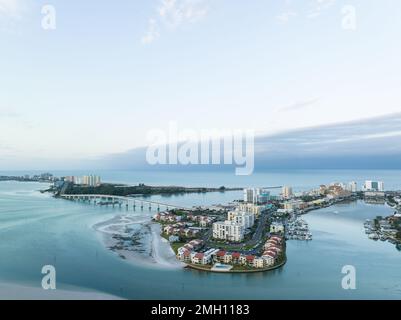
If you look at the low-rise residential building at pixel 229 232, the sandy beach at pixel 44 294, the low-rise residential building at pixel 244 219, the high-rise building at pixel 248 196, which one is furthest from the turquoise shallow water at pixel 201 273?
the high-rise building at pixel 248 196

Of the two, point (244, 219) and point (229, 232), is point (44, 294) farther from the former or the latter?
point (244, 219)

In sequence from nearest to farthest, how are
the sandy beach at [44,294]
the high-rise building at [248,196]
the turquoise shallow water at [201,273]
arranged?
the sandy beach at [44,294]
the turquoise shallow water at [201,273]
the high-rise building at [248,196]

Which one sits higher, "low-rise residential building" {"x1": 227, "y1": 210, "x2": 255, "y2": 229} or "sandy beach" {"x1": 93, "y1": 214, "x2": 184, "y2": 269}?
"low-rise residential building" {"x1": 227, "y1": 210, "x2": 255, "y2": 229}

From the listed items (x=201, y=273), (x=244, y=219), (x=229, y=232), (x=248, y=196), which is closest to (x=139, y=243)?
(x=229, y=232)

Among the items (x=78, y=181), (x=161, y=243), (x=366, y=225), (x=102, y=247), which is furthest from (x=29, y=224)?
(x=78, y=181)

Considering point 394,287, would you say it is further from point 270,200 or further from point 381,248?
point 270,200

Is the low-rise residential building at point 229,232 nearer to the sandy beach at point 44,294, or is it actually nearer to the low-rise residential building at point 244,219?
the low-rise residential building at point 244,219

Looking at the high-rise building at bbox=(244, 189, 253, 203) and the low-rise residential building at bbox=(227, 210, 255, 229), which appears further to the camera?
the high-rise building at bbox=(244, 189, 253, 203)

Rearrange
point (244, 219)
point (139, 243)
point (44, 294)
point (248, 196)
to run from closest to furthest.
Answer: point (44, 294)
point (139, 243)
point (244, 219)
point (248, 196)

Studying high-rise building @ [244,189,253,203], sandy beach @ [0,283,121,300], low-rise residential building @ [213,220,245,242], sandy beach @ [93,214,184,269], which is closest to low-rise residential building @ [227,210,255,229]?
low-rise residential building @ [213,220,245,242]

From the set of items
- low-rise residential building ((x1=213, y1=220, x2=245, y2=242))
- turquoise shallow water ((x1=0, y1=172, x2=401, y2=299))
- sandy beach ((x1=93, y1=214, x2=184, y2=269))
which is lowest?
turquoise shallow water ((x1=0, y1=172, x2=401, y2=299))

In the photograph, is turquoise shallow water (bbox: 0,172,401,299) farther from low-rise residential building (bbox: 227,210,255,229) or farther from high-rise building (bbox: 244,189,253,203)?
high-rise building (bbox: 244,189,253,203)

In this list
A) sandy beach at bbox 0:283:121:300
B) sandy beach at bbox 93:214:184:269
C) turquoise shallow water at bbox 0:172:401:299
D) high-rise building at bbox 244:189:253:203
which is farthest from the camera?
high-rise building at bbox 244:189:253:203
